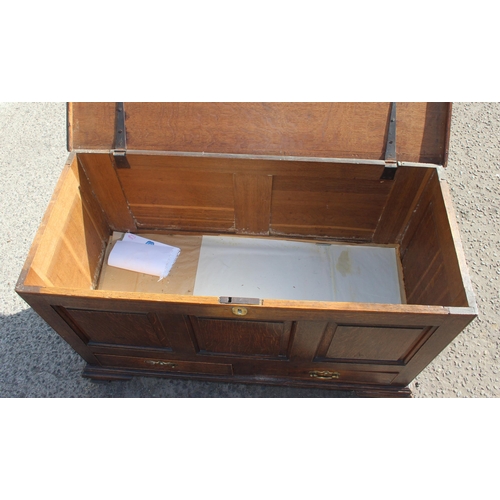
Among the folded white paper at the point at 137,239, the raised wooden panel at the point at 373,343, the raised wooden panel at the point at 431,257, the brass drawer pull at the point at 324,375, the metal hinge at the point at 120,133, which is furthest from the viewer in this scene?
the folded white paper at the point at 137,239

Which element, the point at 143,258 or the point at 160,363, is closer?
A: the point at 160,363

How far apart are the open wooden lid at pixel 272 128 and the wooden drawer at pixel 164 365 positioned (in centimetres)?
126

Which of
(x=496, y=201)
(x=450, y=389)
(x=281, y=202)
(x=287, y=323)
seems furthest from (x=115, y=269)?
(x=496, y=201)

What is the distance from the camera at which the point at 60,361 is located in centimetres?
286

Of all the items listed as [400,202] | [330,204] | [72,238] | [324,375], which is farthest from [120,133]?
[324,375]

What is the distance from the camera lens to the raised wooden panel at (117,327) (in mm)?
2146

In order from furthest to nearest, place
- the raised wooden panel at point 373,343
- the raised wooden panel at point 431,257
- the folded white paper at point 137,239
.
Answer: the folded white paper at point 137,239 < the raised wooden panel at point 431,257 < the raised wooden panel at point 373,343

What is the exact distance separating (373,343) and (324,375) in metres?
0.46

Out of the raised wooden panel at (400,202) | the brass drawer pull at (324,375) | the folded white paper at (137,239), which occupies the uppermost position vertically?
the raised wooden panel at (400,202)

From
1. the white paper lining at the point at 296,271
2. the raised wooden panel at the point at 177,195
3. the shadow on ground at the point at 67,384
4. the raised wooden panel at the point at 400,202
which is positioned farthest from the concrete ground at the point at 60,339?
the raised wooden panel at the point at 177,195

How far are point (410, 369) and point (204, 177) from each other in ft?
5.43

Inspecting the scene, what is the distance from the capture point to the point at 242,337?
225 centimetres

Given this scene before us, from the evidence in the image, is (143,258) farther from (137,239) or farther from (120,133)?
(120,133)

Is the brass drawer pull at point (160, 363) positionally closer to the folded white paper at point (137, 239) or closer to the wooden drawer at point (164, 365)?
the wooden drawer at point (164, 365)
